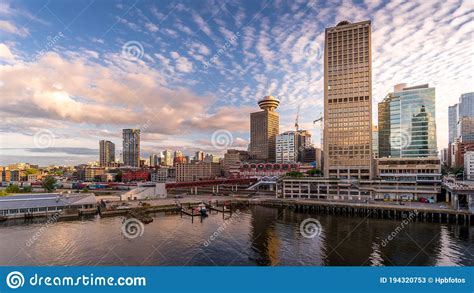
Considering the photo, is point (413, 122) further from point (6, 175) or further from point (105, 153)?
point (105, 153)

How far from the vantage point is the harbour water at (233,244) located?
39.0ft

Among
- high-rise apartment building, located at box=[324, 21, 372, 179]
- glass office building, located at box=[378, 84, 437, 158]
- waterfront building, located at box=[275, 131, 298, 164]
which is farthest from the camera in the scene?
waterfront building, located at box=[275, 131, 298, 164]

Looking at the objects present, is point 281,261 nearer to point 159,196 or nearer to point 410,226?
point 410,226

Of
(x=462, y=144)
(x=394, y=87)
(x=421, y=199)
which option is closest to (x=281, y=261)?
(x=421, y=199)

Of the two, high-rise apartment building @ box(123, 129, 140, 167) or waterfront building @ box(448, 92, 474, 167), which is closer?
waterfront building @ box(448, 92, 474, 167)

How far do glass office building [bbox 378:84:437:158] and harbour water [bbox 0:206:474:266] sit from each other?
2257cm

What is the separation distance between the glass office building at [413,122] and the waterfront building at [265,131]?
53.6 meters

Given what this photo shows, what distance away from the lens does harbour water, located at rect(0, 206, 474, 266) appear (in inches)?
468

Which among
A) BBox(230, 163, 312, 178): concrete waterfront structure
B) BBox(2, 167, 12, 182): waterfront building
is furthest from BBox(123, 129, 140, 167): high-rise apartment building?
BBox(230, 163, 312, 178): concrete waterfront structure

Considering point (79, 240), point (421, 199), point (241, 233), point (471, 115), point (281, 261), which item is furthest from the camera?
point (471, 115)

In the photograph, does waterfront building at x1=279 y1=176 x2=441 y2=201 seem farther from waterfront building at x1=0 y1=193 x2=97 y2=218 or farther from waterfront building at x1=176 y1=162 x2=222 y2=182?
waterfront building at x1=176 y1=162 x2=222 y2=182

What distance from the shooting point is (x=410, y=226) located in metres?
19.9

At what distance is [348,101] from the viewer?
3775 centimetres

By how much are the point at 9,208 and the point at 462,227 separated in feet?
124
